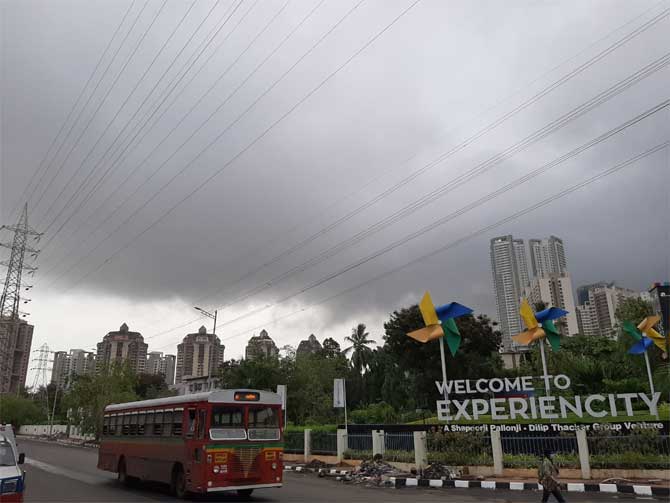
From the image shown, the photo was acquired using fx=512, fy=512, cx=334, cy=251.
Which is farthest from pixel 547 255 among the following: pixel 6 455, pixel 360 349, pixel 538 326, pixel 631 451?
pixel 6 455

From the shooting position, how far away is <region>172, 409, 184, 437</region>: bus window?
574 inches

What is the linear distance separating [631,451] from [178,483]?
14082 millimetres

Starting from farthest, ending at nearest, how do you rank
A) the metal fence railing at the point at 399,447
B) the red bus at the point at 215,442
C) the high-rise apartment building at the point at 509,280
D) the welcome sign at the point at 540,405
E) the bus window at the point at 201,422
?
the high-rise apartment building at the point at 509,280 < the metal fence railing at the point at 399,447 < the welcome sign at the point at 540,405 < the bus window at the point at 201,422 < the red bus at the point at 215,442

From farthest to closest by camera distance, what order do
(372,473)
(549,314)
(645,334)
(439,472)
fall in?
(645,334), (549,314), (372,473), (439,472)

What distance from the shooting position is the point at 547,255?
93.5m

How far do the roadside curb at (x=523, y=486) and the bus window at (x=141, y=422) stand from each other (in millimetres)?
8841

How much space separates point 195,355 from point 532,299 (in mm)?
73496

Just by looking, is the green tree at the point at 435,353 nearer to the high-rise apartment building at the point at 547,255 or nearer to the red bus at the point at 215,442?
the red bus at the point at 215,442

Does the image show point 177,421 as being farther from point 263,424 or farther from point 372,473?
point 372,473

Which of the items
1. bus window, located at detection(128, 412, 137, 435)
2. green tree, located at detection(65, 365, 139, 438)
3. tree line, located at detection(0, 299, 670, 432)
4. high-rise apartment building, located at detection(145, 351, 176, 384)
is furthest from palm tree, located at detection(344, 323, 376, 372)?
high-rise apartment building, located at detection(145, 351, 176, 384)

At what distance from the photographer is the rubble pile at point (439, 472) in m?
18.5

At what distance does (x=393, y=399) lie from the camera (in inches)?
2119

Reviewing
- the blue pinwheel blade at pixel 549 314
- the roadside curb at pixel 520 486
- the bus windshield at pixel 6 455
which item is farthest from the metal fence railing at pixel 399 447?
the bus windshield at pixel 6 455

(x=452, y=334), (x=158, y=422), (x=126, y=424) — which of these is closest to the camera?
(x=158, y=422)
